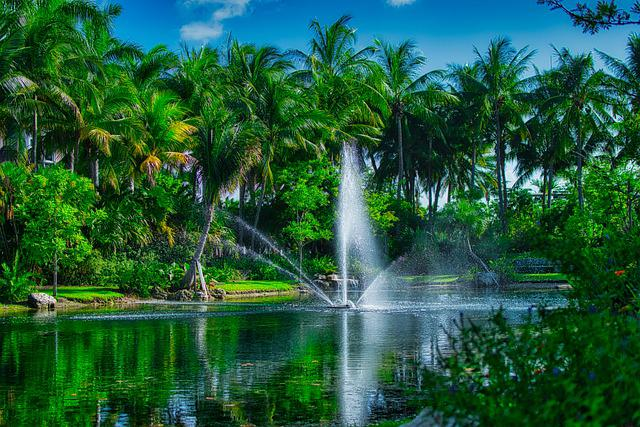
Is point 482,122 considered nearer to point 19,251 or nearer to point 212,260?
point 212,260

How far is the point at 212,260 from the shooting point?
4222cm

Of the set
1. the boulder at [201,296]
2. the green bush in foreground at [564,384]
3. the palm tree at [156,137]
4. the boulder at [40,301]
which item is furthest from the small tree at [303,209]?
the green bush in foreground at [564,384]

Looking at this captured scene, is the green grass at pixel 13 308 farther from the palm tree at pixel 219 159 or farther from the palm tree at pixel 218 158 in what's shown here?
the palm tree at pixel 219 159

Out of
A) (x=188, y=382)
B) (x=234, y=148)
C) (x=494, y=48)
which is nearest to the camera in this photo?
(x=188, y=382)

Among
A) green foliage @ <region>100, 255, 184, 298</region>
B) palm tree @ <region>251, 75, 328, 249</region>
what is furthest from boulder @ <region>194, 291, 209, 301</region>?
palm tree @ <region>251, 75, 328, 249</region>

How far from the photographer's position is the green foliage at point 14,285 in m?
25.9

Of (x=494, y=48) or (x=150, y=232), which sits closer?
(x=150, y=232)

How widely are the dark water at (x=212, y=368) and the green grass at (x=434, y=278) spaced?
69.2 feet

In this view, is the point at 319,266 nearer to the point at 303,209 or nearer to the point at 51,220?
the point at 303,209

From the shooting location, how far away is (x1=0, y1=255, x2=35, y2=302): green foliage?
1019 inches

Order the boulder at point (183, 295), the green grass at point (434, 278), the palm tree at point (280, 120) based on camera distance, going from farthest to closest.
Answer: the palm tree at point (280, 120) < the green grass at point (434, 278) < the boulder at point (183, 295)

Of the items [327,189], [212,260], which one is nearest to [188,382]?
[212,260]

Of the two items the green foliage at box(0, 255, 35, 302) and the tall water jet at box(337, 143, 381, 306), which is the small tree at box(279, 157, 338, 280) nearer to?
the tall water jet at box(337, 143, 381, 306)

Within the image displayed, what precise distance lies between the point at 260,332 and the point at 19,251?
13479mm
